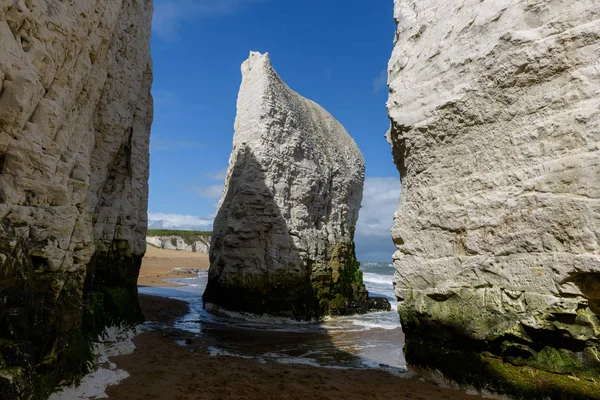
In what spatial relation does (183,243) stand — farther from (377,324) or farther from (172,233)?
(377,324)

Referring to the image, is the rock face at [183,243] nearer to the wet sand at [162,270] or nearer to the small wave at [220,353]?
the wet sand at [162,270]

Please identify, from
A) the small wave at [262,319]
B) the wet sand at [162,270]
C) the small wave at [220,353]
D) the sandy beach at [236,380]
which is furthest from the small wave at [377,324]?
the wet sand at [162,270]

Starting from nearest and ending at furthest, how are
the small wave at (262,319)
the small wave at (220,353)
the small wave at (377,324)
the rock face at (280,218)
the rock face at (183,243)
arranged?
the small wave at (220,353)
the small wave at (377,324)
the small wave at (262,319)
the rock face at (280,218)
the rock face at (183,243)

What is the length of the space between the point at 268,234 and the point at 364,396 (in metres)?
9.21

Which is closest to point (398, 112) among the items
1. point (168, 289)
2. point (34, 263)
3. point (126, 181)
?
point (34, 263)

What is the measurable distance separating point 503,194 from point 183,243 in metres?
56.2

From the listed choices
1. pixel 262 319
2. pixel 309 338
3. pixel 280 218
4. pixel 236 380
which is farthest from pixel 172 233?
pixel 236 380

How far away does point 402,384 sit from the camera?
263 inches

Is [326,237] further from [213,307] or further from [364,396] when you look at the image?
[364,396]

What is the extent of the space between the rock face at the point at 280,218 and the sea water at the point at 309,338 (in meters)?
0.77

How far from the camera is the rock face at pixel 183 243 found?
57106 millimetres

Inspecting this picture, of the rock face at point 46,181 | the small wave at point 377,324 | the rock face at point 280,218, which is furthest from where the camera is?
the rock face at point 280,218

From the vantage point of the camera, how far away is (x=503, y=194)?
5.96m

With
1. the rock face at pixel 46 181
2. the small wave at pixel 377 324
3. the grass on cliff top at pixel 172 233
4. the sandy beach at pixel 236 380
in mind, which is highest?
the grass on cliff top at pixel 172 233
